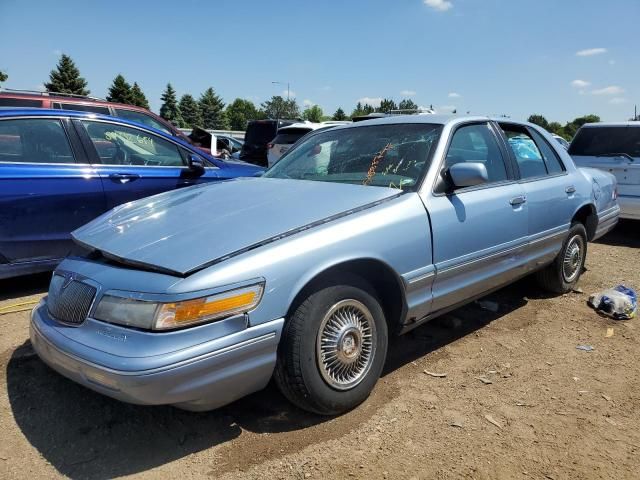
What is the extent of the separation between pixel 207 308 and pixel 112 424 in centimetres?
101

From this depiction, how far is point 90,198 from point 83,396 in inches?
86.0

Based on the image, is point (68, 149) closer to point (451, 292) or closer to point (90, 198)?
point (90, 198)

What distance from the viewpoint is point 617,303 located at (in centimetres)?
431

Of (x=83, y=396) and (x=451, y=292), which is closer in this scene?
(x=83, y=396)

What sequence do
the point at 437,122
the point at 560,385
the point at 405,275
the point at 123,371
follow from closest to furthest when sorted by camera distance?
1. the point at 123,371
2. the point at 405,275
3. the point at 560,385
4. the point at 437,122

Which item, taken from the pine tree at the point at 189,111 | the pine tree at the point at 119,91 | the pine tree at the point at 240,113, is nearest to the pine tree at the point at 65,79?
the pine tree at the point at 119,91

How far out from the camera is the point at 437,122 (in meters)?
3.56

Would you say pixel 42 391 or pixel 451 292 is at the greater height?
pixel 451 292

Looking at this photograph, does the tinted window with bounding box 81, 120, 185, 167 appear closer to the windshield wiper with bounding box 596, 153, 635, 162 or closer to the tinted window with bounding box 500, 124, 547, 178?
the tinted window with bounding box 500, 124, 547, 178

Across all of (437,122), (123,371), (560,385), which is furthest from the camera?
(437,122)

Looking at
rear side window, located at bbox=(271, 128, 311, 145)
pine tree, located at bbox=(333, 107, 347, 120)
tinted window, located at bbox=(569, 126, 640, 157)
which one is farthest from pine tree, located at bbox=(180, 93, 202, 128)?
tinted window, located at bbox=(569, 126, 640, 157)

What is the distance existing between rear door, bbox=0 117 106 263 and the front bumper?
7.06ft

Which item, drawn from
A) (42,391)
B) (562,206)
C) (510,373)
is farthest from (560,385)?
(42,391)

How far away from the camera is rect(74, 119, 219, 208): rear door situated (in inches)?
185
